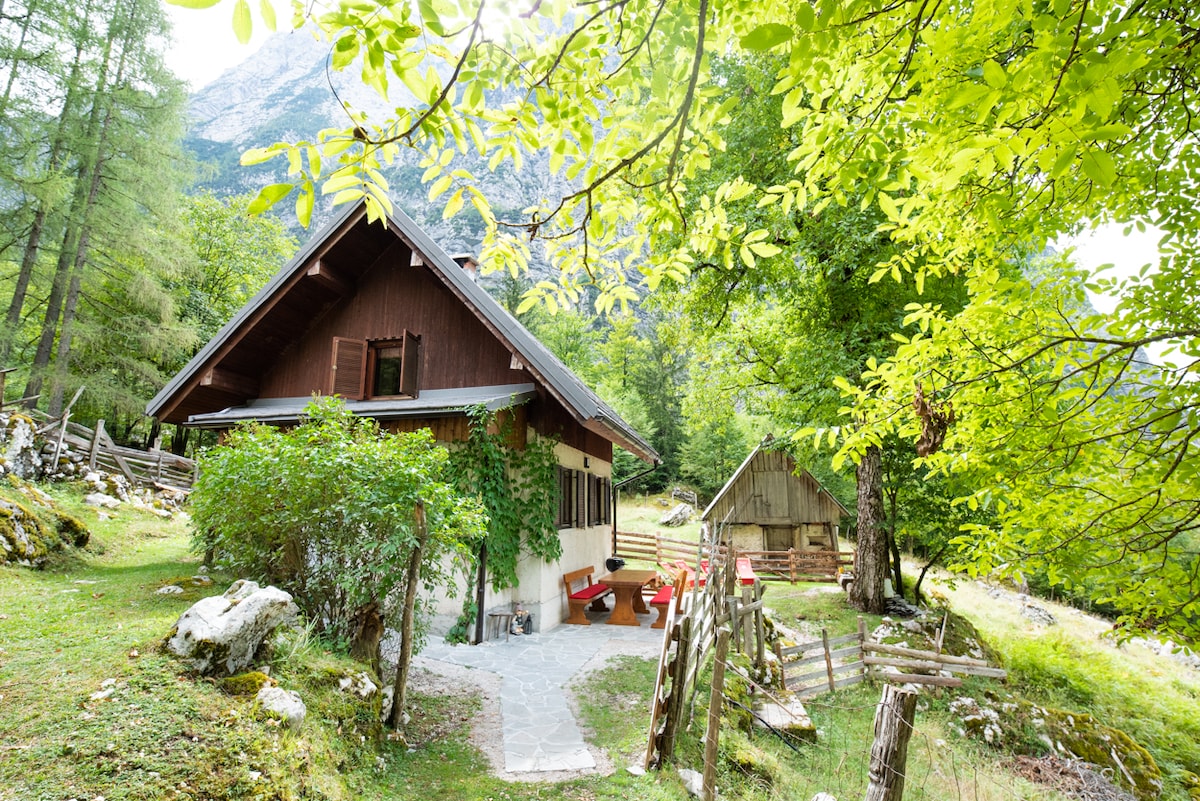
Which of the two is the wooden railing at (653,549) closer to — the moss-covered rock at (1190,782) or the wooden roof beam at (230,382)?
the moss-covered rock at (1190,782)

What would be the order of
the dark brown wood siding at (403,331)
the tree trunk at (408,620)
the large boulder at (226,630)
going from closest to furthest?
the large boulder at (226,630), the tree trunk at (408,620), the dark brown wood siding at (403,331)

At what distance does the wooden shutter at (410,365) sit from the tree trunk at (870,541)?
9.42 m

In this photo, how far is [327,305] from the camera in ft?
37.5

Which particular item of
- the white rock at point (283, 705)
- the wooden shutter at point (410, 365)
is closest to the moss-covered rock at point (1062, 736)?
the white rock at point (283, 705)

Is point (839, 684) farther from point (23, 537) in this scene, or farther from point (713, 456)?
point (713, 456)

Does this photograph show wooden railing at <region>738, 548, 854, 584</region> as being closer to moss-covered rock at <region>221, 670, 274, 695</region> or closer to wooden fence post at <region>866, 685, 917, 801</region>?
wooden fence post at <region>866, 685, 917, 801</region>

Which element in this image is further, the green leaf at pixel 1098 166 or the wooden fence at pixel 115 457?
the wooden fence at pixel 115 457

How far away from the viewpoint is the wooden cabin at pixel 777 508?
22828 mm

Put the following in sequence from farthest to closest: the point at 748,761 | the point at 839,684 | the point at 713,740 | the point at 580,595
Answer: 1. the point at 580,595
2. the point at 839,684
3. the point at 748,761
4. the point at 713,740

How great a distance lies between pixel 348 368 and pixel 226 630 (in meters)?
7.02

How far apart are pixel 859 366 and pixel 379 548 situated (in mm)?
9045

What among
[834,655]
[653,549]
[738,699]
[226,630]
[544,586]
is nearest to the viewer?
[226,630]

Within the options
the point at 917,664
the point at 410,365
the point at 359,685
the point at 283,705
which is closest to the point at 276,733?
the point at 283,705

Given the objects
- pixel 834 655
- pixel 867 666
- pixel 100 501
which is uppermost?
pixel 100 501
